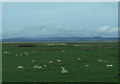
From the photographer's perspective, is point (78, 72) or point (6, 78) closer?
point (6, 78)

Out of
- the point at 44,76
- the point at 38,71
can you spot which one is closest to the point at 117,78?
the point at 44,76

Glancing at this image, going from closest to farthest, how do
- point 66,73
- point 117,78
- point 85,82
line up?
point 85,82 < point 117,78 < point 66,73

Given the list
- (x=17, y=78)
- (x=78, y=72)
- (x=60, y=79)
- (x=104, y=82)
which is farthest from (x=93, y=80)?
(x=17, y=78)

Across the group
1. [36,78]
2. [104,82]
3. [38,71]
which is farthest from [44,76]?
[104,82]

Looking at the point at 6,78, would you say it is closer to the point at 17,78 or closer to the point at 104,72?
the point at 17,78

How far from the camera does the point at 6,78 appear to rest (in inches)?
793

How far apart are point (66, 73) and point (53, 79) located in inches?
99.6

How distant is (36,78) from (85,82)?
352cm

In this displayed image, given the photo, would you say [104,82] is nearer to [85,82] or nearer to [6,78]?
[85,82]

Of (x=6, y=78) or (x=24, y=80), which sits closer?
(x=24, y=80)

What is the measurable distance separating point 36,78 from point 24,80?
42.8 inches

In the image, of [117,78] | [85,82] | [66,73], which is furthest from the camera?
[66,73]

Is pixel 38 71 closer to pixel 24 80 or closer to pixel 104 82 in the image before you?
pixel 24 80

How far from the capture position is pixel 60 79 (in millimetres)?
18953
